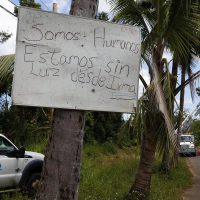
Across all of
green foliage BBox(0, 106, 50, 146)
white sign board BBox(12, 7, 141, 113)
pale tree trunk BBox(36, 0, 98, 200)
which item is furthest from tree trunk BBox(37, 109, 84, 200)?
green foliage BBox(0, 106, 50, 146)

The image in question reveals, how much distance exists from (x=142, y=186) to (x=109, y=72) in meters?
7.35

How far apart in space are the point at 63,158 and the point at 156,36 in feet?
20.3

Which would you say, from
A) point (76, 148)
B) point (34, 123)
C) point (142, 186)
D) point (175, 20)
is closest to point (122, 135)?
point (142, 186)

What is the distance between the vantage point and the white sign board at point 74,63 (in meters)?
3.60

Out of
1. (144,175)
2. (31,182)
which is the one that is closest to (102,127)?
(144,175)

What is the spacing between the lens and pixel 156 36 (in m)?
9.67

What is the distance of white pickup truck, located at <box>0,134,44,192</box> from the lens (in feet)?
30.8

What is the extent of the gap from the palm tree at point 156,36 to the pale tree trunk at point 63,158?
3993 millimetres

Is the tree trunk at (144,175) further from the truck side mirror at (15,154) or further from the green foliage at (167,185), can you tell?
the truck side mirror at (15,154)

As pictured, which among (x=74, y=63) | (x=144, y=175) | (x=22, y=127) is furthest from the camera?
(x=22, y=127)

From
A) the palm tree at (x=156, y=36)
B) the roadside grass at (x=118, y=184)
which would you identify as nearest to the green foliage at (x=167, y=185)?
the roadside grass at (x=118, y=184)

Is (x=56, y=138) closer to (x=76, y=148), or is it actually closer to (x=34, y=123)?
(x=76, y=148)

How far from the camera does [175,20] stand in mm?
9070

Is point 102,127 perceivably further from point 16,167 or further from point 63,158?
point 63,158
